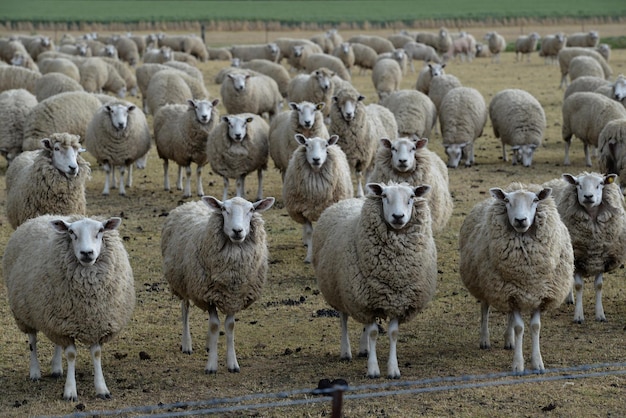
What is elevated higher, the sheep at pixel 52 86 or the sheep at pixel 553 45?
the sheep at pixel 52 86

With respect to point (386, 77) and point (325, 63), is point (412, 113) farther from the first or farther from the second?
point (325, 63)

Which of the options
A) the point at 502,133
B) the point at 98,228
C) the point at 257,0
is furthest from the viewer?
the point at 257,0

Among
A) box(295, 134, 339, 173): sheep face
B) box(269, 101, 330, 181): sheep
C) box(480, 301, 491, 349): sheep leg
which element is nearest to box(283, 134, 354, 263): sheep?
box(295, 134, 339, 173): sheep face

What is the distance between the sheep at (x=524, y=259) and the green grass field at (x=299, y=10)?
59.9 meters

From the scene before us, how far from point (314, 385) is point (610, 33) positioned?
56469mm

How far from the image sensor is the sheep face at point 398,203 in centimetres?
840

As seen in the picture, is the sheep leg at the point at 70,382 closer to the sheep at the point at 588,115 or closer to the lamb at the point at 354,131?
the lamb at the point at 354,131

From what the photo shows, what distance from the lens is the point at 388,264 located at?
848 centimetres

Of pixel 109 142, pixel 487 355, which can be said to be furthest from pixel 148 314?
pixel 109 142

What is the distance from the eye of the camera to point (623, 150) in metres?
15.3

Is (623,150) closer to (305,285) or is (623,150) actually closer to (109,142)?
(305,285)

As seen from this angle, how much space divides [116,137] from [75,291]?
29.5 feet

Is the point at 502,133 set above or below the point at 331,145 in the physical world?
below

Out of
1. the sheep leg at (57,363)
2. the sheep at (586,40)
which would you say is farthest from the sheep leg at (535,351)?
the sheep at (586,40)
